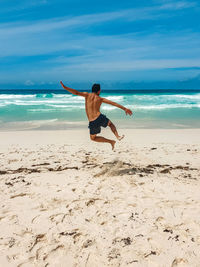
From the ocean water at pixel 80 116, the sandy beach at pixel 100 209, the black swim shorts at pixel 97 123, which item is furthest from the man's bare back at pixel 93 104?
the ocean water at pixel 80 116

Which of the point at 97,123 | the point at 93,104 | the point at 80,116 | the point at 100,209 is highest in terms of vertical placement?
the point at 93,104

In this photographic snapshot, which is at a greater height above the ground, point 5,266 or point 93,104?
point 93,104

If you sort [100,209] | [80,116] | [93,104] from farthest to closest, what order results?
[80,116], [93,104], [100,209]

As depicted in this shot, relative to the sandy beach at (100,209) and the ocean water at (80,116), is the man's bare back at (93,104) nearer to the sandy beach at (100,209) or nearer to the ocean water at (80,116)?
the sandy beach at (100,209)

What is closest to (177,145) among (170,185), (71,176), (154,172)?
(154,172)

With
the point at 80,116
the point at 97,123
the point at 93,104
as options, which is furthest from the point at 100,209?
the point at 80,116

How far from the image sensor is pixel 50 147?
8812 mm

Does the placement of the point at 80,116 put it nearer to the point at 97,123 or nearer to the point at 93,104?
the point at 97,123

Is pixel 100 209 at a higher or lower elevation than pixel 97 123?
lower

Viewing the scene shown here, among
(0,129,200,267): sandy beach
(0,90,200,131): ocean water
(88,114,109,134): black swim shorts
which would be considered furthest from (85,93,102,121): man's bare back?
(0,90,200,131): ocean water

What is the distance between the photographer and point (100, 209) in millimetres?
3994

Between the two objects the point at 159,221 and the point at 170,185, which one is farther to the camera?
the point at 170,185

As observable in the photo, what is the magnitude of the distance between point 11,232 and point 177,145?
6883 mm

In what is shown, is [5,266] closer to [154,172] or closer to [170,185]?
[170,185]
